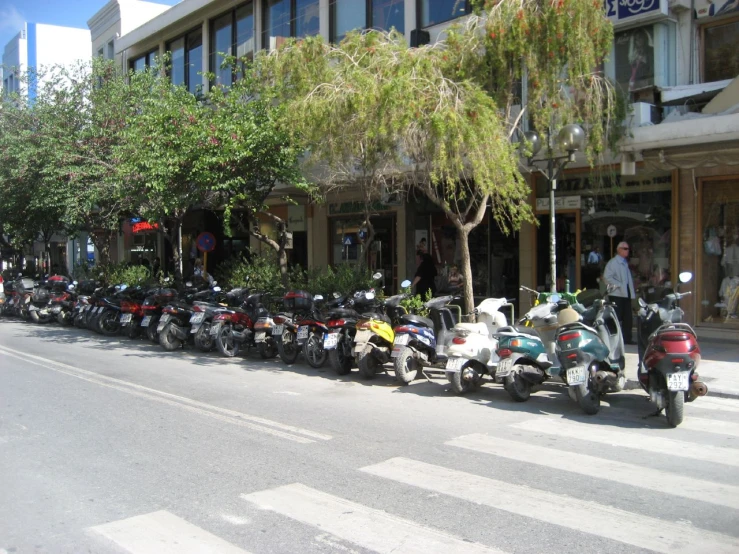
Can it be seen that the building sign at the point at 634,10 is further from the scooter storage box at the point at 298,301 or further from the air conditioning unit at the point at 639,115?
the scooter storage box at the point at 298,301

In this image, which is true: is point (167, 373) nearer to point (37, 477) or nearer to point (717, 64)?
point (37, 477)

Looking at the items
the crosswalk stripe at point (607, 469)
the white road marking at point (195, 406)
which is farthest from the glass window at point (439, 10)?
the crosswalk stripe at point (607, 469)

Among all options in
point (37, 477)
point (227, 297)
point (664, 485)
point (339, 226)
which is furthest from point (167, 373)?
point (339, 226)

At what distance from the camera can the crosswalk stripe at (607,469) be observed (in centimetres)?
523

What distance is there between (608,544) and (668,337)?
341 cm

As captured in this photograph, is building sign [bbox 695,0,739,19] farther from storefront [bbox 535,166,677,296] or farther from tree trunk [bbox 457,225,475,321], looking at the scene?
tree trunk [bbox 457,225,475,321]

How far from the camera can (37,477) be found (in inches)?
224

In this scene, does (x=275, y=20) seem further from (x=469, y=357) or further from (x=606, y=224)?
(x=469, y=357)

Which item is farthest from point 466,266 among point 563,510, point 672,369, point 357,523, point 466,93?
point 357,523

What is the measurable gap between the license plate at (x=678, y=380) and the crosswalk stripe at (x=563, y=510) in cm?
238

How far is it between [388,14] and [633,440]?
14511 millimetres

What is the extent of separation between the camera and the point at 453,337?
9.13 m

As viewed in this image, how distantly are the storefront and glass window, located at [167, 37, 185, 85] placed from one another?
16.7 metres

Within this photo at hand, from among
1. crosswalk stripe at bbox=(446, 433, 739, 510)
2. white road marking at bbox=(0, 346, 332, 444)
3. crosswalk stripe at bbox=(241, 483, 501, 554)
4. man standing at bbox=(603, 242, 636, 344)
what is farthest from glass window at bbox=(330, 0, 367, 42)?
crosswalk stripe at bbox=(241, 483, 501, 554)
